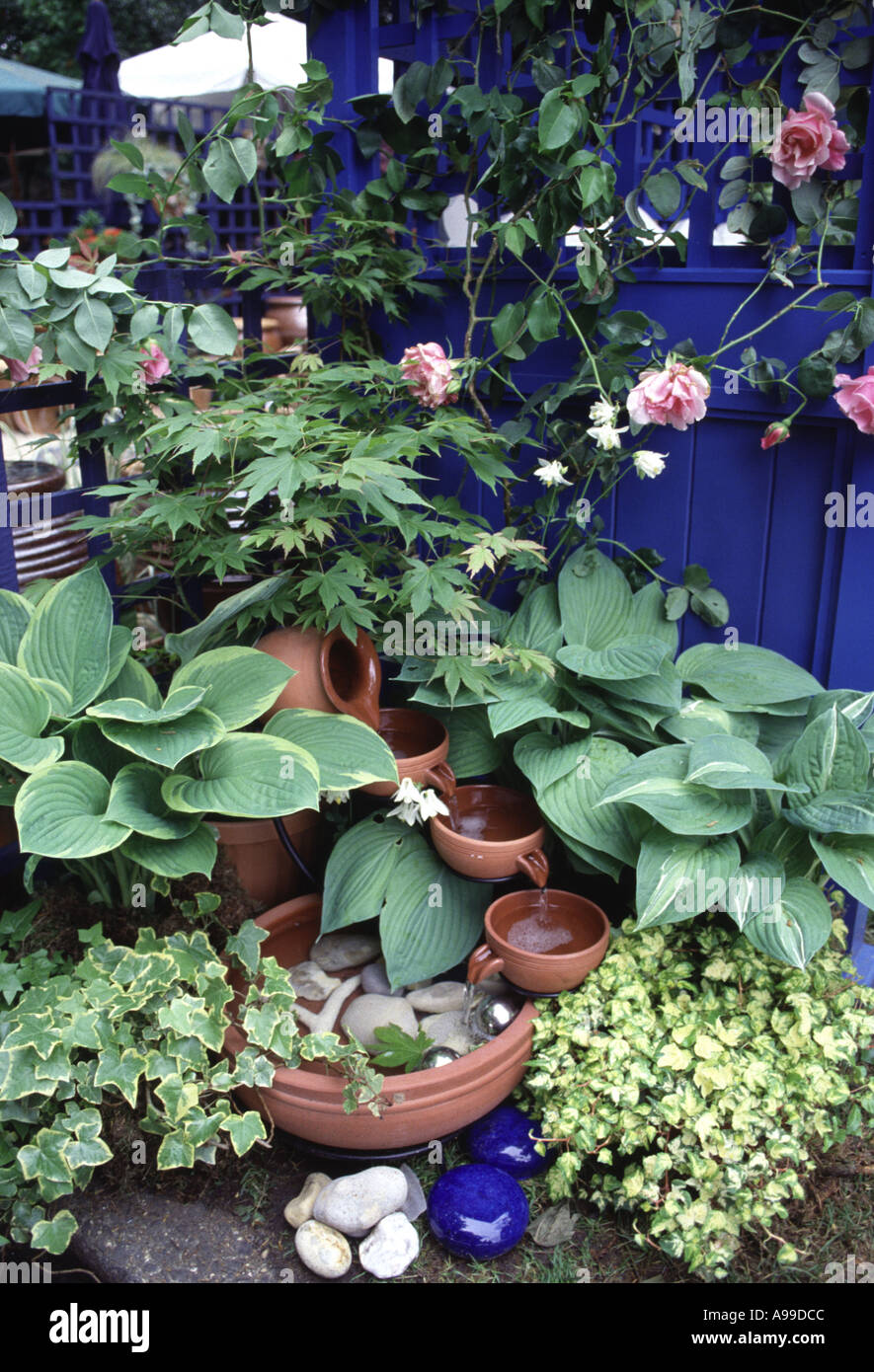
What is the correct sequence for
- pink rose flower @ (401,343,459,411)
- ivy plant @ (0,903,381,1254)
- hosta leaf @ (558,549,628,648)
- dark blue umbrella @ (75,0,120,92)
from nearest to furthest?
ivy plant @ (0,903,381,1254) < pink rose flower @ (401,343,459,411) < hosta leaf @ (558,549,628,648) < dark blue umbrella @ (75,0,120,92)

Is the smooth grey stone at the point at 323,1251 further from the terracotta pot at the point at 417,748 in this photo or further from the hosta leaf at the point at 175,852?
the terracotta pot at the point at 417,748

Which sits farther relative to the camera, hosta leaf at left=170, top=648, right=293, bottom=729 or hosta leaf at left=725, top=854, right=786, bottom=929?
hosta leaf at left=170, top=648, right=293, bottom=729

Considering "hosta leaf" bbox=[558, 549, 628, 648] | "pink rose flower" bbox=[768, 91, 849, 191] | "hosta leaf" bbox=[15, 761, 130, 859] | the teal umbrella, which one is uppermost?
the teal umbrella

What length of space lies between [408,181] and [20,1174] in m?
2.23

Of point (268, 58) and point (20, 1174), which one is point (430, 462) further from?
point (268, 58)

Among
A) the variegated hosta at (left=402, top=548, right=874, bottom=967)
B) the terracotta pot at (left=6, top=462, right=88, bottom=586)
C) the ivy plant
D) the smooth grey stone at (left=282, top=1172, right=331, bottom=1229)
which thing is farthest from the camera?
the terracotta pot at (left=6, top=462, right=88, bottom=586)

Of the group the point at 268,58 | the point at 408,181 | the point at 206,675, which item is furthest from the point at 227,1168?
the point at 268,58

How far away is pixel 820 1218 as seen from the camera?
1.80 m

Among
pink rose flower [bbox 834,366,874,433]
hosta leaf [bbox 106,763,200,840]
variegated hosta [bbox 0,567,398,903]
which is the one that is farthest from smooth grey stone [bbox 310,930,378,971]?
pink rose flower [bbox 834,366,874,433]

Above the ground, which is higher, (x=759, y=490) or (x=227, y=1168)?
(x=759, y=490)

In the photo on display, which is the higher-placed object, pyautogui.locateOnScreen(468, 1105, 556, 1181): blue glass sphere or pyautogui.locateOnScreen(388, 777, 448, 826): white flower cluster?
pyautogui.locateOnScreen(388, 777, 448, 826): white flower cluster

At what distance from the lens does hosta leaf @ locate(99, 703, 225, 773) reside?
1.79 m

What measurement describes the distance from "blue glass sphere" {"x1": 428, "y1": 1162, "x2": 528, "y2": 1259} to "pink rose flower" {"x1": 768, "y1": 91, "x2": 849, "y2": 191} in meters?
1.90

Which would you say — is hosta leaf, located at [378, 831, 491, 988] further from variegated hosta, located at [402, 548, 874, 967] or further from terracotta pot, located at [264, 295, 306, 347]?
terracotta pot, located at [264, 295, 306, 347]
